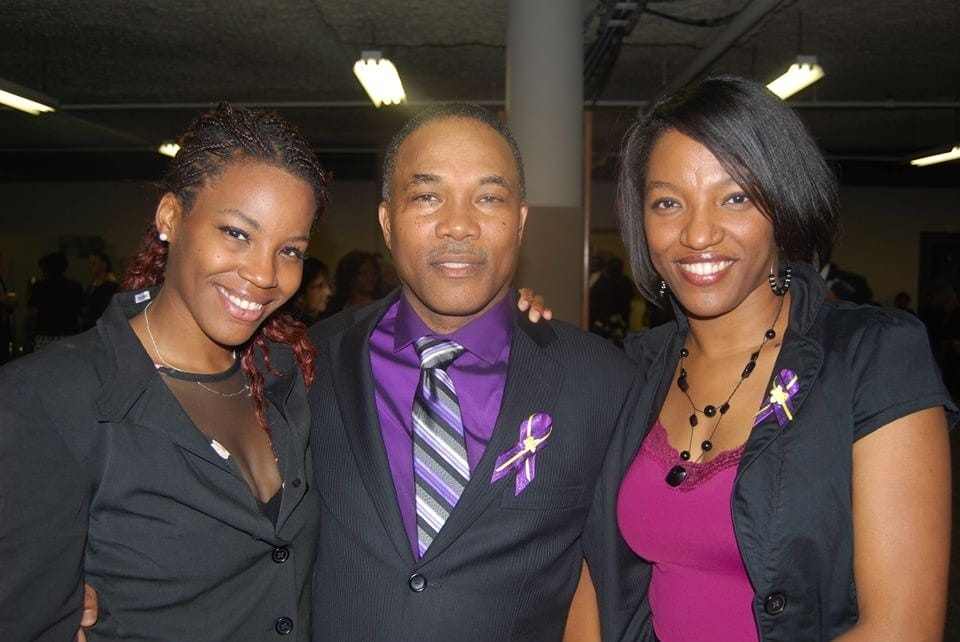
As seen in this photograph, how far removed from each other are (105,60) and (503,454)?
325 inches

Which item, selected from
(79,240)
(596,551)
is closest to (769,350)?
(596,551)

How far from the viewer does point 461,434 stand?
1.95 metres

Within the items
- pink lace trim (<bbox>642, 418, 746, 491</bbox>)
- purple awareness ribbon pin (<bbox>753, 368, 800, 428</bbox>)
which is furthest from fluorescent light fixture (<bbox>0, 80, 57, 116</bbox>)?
purple awareness ribbon pin (<bbox>753, 368, 800, 428</bbox>)

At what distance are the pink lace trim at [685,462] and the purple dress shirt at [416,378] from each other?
42cm

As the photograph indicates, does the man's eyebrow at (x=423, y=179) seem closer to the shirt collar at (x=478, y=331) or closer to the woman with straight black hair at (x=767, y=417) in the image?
the shirt collar at (x=478, y=331)

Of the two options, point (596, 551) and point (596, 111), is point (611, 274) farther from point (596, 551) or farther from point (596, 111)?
point (596, 551)

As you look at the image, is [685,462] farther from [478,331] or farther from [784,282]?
[478,331]

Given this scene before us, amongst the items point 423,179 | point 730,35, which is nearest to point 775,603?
point 423,179

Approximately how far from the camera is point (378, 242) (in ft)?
41.8

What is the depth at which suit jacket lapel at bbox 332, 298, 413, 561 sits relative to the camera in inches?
71.5

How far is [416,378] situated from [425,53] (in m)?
6.46

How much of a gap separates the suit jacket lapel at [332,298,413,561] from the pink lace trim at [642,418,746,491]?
0.68 m

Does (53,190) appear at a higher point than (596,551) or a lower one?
higher

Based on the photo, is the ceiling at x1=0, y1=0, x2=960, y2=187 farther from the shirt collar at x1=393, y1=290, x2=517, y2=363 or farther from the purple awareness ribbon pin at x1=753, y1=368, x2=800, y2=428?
the purple awareness ribbon pin at x1=753, y1=368, x2=800, y2=428
